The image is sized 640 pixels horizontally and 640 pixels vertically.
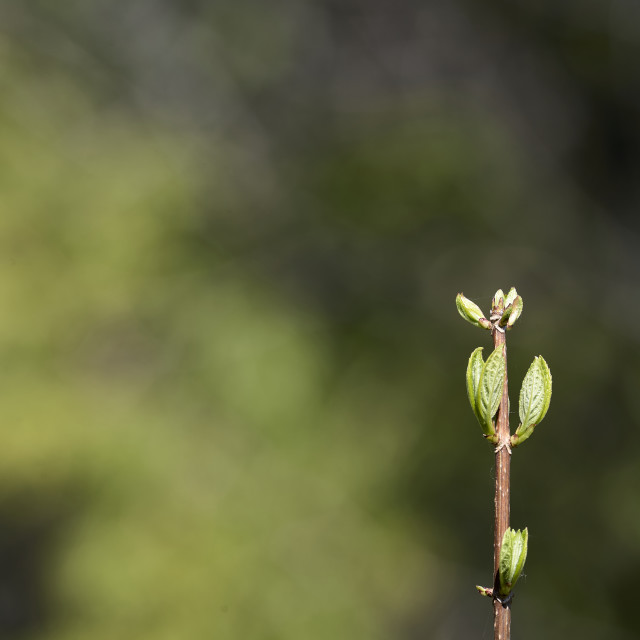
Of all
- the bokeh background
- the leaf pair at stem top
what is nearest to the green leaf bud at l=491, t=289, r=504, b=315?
the leaf pair at stem top

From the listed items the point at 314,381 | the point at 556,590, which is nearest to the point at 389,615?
the point at 556,590

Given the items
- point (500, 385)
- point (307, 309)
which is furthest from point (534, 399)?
point (307, 309)

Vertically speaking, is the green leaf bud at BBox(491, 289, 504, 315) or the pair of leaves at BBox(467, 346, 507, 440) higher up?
the green leaf bud at BBox(491, 289, 504, 315)

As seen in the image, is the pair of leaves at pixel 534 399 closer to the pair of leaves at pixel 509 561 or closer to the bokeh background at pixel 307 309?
the pair of leaves at pixel 509 561

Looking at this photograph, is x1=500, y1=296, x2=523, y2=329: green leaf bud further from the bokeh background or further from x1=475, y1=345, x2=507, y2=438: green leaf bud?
the bokeh background

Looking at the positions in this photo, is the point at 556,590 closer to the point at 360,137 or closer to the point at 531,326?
the point at 531,326

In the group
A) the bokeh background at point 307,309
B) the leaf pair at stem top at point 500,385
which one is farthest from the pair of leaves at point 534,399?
the bokeh background at point 307,309

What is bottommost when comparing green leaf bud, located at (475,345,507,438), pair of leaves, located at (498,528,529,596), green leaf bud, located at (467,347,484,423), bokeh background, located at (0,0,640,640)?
pair of leaves, located at (498,528,529,596)
